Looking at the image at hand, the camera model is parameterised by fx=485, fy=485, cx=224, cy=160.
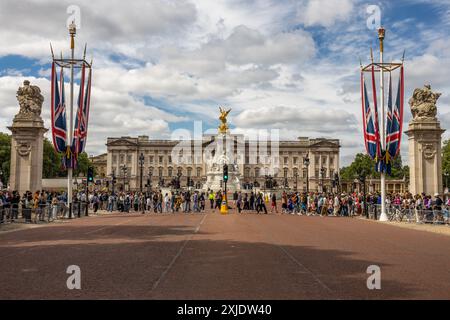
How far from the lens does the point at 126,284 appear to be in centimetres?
959

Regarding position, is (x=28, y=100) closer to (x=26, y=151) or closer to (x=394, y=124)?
(x=26, y=151)

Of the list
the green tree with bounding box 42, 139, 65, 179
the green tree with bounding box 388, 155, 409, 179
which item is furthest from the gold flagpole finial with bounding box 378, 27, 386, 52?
the green tree with bounding box 388, 155, 409, 179

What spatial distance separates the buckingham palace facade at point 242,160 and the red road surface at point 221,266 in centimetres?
14099

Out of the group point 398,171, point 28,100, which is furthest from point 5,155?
point 398,171

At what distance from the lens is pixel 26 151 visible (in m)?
36.2

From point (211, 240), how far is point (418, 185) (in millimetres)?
22220

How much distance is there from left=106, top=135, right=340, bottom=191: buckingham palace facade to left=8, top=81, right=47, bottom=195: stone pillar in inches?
4797

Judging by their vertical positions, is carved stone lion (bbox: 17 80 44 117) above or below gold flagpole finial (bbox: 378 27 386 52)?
below

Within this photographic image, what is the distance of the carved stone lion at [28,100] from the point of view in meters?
37.1

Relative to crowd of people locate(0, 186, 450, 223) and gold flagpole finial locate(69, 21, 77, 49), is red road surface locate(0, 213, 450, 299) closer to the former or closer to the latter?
crowd of people locate(0, 186, 450, 223)

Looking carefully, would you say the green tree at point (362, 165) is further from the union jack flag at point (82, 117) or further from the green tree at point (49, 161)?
the union jack flag at point (82, 117)

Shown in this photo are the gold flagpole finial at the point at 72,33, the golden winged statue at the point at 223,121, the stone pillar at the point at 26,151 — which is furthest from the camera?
the golden winged statue at the point at 223,121

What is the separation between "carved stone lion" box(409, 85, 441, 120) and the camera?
35469 millimetres

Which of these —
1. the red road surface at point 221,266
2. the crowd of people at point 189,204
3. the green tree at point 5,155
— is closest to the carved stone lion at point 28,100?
the crowd of people at point 189,204
